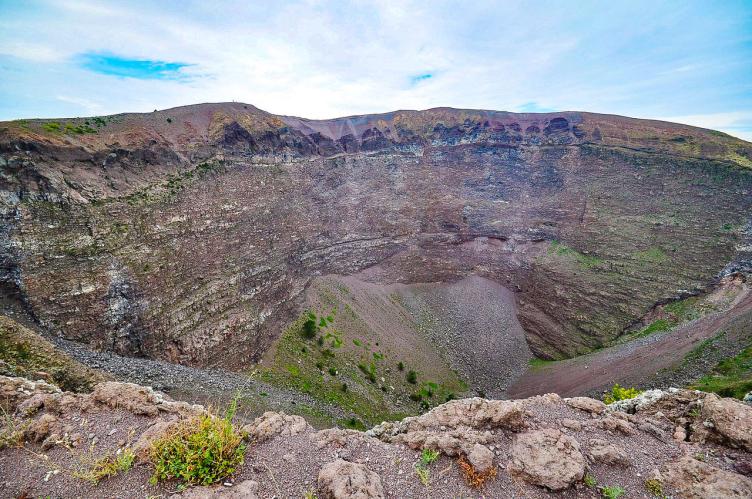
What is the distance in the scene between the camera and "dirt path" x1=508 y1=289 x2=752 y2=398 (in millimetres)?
24906

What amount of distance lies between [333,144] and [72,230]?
30.4m

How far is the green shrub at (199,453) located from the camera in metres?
5.54

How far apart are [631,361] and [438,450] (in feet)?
89.9

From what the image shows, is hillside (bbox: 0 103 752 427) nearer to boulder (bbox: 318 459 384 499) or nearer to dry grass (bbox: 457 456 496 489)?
boulder (bbox: 318 459 384 499)

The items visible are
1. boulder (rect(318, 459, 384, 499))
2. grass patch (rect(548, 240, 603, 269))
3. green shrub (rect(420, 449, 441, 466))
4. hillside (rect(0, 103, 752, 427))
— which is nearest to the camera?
boulder (rect(318, 459, 384, 499))

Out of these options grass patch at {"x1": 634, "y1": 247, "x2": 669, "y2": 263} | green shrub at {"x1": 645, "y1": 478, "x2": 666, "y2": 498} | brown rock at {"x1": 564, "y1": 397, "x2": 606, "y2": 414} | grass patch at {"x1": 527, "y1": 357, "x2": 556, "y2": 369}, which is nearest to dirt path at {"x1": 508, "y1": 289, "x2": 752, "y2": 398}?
grass patch at {"x1": 527, "y1": 357, "x2": 556, "y2": 369}

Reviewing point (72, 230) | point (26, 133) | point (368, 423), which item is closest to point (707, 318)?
point (368, 423)

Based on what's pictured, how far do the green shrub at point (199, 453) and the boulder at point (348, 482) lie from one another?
156 centimetres

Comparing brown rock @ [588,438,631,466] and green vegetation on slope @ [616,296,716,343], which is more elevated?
brown rock @ [588,438,631,466]

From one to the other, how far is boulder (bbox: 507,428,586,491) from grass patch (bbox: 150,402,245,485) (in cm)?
492

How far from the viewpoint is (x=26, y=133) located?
63.0 ft

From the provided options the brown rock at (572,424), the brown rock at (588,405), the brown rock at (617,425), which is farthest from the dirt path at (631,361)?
the brown rock at (572,424)

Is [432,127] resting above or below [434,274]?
above

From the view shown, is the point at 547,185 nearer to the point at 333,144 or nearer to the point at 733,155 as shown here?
the point at 733,155
